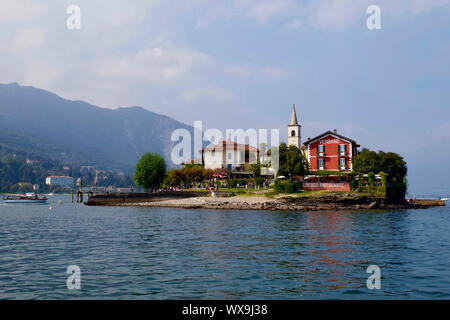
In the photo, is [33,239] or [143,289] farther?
[33,239]

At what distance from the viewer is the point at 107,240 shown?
30.8 metres

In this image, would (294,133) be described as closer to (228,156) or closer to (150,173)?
(228,156)

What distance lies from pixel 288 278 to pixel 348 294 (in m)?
3.19

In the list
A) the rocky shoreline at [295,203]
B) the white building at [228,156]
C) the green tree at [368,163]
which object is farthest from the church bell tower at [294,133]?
the rocky shoreline at [295,203]

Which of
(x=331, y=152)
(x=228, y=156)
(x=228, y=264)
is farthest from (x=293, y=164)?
(x=228, y=264)

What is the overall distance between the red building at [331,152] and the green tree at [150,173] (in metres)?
42.7

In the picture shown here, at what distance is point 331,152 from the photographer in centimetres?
8106

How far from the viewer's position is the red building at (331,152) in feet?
262

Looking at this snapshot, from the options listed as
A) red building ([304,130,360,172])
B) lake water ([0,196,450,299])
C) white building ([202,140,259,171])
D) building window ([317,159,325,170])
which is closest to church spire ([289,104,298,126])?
white building ([202,140,259,171])

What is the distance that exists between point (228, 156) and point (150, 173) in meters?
22.0

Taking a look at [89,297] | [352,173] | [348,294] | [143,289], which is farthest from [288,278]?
[352,173]

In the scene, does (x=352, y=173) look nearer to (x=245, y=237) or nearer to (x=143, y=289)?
(x=245, y=237)

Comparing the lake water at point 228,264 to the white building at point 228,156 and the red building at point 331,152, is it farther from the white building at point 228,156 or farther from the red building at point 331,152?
the white building at point 228,156

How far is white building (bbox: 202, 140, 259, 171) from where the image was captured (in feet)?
334
